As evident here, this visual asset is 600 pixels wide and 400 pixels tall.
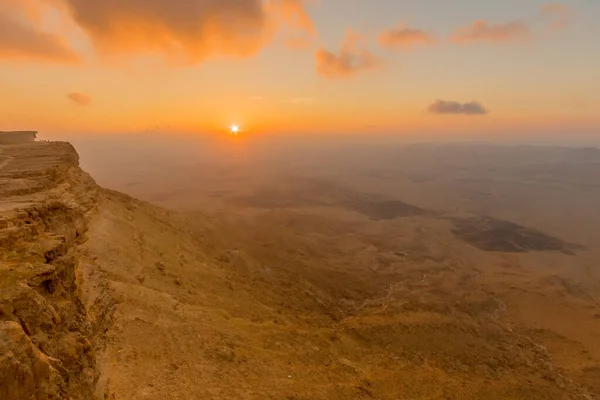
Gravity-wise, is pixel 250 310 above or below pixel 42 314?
below

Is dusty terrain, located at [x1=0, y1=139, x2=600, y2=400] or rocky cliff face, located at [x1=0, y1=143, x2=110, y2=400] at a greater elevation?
rocky cliff face, located at [x1=0, y1=143, x2=110, y2=400]

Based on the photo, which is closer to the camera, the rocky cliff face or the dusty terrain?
the rocky cliff face

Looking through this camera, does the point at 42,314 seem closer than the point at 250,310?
Yes

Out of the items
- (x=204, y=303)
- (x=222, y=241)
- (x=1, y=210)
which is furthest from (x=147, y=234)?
(x=1, y=210)

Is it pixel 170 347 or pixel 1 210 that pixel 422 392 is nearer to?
pixel 170 347
